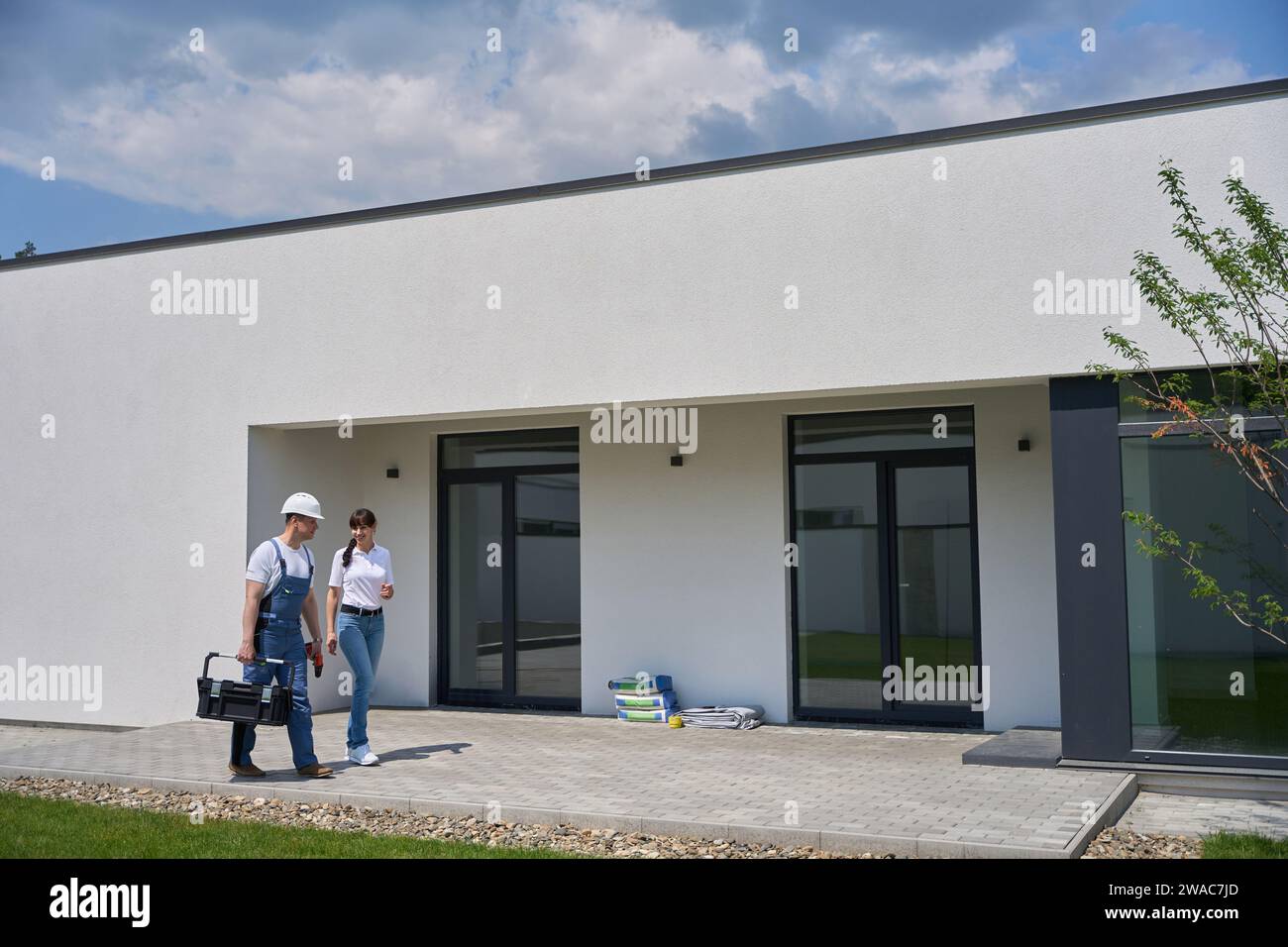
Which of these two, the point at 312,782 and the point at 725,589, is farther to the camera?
the point at 725,589

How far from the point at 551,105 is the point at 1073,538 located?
8.11 metres

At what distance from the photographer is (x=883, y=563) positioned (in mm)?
9875

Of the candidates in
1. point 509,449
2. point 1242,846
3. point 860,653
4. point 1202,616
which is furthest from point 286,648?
point 1202,616

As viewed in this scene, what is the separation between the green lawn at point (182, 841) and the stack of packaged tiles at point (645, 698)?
435 cm

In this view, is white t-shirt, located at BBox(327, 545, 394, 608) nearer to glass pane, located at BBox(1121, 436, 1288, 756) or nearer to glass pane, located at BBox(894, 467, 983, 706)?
glass pane, located at BBox(894, 467, 983, 706)

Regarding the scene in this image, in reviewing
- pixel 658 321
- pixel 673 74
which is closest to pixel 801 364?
pixel 658 321

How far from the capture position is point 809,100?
12.8 metres

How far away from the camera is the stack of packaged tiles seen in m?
10.3

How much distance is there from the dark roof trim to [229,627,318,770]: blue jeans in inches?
170
